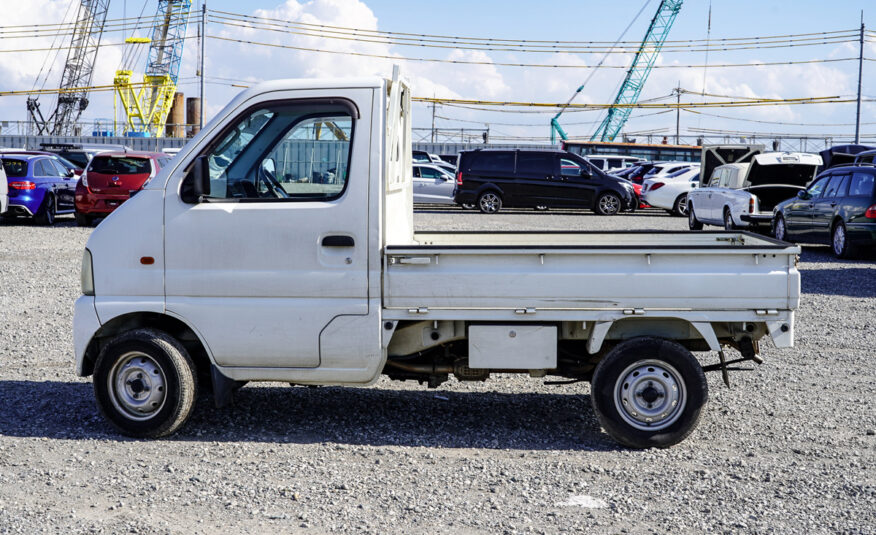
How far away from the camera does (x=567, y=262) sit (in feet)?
18.6

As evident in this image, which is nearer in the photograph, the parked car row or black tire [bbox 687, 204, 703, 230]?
the parked car row

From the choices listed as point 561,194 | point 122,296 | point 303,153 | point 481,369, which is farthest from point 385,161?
point 561,194

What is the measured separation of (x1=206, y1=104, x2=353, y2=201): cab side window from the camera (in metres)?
5.81

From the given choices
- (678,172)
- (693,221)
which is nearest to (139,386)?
(693,221)

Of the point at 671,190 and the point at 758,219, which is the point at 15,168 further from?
the point at 671,190

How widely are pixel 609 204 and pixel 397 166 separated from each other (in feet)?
83.1

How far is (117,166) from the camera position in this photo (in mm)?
21859

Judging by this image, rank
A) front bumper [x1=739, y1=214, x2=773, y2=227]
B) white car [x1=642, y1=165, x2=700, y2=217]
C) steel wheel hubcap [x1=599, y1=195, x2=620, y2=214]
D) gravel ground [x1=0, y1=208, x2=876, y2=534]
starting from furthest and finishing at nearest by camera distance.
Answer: white car [x1=642, y1=165, x2=700, y2=217] → steel wheel hubcap [x1=599, y1=195, x2=620, y2=214] → front bumper [x1=739, y1=214, x2=773, y2=227] → gravel ground [x1=0, y1=208, x2=876, y2=534]

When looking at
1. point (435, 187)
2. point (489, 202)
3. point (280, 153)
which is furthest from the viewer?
point (435, 187)

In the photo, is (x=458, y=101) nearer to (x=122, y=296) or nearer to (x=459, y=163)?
(x=459, y=163)

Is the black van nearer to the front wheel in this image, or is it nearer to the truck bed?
the front wheel

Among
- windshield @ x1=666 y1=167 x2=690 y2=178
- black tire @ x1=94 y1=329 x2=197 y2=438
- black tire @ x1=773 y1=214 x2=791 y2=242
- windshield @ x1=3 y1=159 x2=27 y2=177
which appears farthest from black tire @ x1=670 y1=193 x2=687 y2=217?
black tire @ x1=94 y1=329 x2=197 y2=438

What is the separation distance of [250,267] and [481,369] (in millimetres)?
1537

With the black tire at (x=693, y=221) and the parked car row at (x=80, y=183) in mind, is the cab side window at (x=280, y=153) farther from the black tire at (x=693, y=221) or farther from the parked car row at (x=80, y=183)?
the black tire at (x=693, y=221)
